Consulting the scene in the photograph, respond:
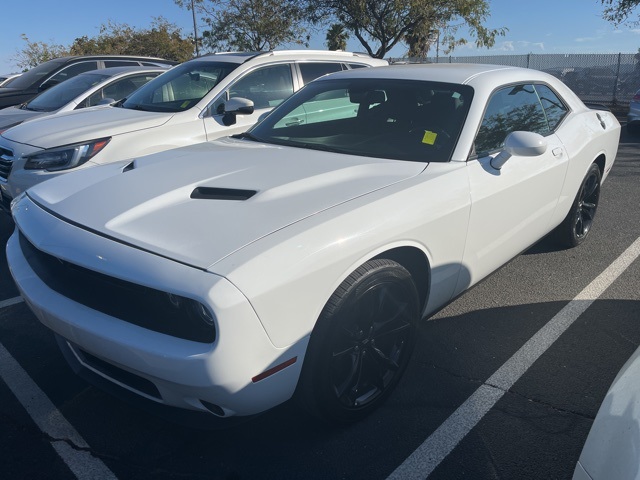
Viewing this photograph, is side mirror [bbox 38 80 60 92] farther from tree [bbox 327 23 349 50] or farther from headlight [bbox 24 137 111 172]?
tree [bbox 327 23 349 50]

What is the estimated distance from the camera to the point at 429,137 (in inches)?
130

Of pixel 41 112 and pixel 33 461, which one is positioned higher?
pixel 41 112

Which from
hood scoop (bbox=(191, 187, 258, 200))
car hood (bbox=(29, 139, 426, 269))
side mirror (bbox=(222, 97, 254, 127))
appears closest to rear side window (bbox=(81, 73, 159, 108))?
side mirror (bbox=(222, 97, 254, 127))

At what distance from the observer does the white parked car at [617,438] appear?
1.42 m

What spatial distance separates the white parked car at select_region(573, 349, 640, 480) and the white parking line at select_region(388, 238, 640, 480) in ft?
3.17

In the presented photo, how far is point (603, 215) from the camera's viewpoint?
617 centimetres

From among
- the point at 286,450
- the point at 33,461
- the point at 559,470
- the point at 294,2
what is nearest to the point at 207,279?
the point at 286,450

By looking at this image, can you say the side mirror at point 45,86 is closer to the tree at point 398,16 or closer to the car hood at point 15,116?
the car hood at point 15,116

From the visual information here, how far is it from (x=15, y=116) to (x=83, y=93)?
86 cm

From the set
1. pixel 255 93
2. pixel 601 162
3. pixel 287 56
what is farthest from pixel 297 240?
pixel 287 56

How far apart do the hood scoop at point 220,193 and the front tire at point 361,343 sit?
2.21 feet

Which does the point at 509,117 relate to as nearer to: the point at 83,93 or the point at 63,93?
the point at 83,93

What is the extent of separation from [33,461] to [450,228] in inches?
88.6

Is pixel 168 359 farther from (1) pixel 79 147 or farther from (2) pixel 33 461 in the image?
(1) pixel 79 147
